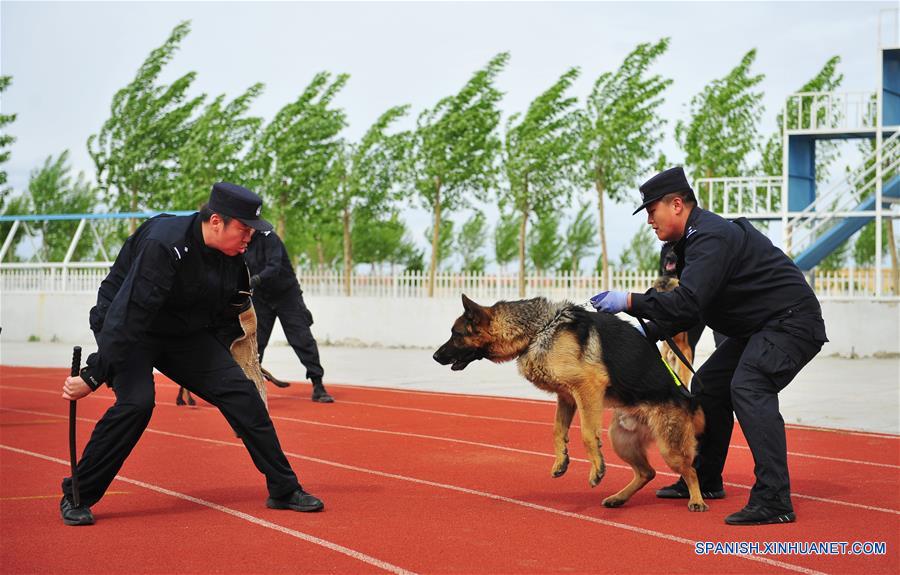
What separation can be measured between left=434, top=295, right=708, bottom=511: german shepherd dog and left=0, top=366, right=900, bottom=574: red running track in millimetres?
324

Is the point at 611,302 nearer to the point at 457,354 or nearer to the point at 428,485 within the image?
the point at 457,354

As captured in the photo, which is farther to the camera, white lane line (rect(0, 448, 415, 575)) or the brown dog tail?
the brown dog tail

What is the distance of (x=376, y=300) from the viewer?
2727cm

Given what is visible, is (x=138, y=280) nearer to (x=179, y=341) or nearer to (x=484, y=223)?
(x=179, y=341)

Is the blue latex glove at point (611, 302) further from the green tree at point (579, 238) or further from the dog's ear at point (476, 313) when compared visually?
the green tree at point (579, 238)

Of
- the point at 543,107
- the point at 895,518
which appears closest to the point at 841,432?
the point at 895,518

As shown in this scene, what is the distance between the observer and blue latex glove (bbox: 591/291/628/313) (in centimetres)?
631

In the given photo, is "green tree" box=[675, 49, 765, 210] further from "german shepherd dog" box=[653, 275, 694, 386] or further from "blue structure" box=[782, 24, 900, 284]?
"german shepherd dog" box=[653, 275, 694, 386]

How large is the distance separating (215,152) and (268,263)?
2614cm

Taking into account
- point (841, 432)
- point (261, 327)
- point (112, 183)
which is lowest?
point (841, 432)

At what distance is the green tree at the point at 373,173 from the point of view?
33688mm

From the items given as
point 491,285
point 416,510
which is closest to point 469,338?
point 416,510

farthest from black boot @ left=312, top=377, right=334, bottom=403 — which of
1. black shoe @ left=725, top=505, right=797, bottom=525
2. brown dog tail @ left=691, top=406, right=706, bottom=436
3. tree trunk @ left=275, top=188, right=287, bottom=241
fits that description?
tree trunk @ left=275, top=188, right=287, bottom=241

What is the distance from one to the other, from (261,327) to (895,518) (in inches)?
341
